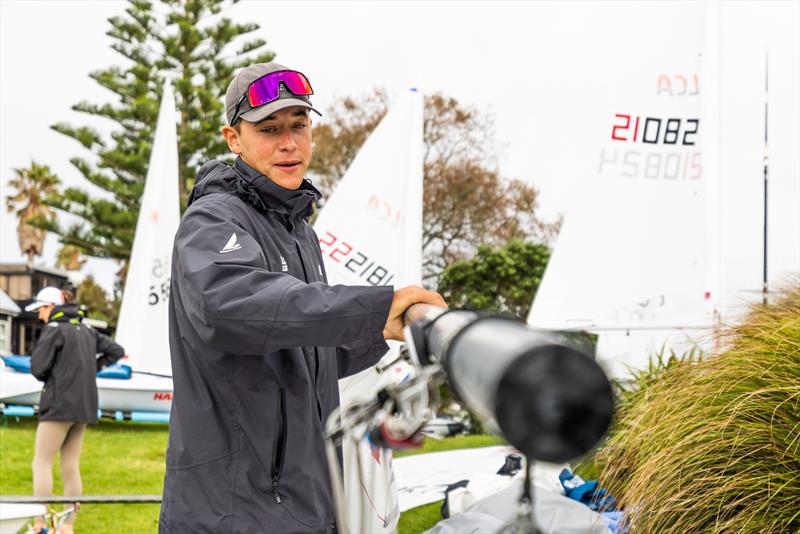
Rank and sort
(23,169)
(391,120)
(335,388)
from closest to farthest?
1. (335,388)
2. (391,120)
3. (23,169)

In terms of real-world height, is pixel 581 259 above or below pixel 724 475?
above

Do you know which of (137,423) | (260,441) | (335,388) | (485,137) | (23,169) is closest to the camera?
(260,441)

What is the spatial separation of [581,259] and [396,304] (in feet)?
34.5

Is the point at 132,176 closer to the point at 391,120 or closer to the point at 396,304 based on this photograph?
the point at 391,120

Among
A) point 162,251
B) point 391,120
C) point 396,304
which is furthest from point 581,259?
point 396,304

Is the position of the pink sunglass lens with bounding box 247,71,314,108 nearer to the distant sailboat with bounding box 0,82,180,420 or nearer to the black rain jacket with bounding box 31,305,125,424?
the black rain jacket with bounding box 31,305,125,424

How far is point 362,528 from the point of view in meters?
2.26

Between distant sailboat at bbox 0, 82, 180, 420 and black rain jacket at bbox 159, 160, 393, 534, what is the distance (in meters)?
14.9

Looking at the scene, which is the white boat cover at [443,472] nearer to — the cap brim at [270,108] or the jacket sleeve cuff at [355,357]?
the jacket sleeve cuff at [355,357]

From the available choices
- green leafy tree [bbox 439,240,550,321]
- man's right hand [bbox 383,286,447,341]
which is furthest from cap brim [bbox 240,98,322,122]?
green leafy tree [bbox 439,240,550,321]

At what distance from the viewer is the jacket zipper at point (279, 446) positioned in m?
1.87

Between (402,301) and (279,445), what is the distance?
67 cm

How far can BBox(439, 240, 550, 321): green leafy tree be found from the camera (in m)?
25.8

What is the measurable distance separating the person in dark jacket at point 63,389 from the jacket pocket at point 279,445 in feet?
19.4
